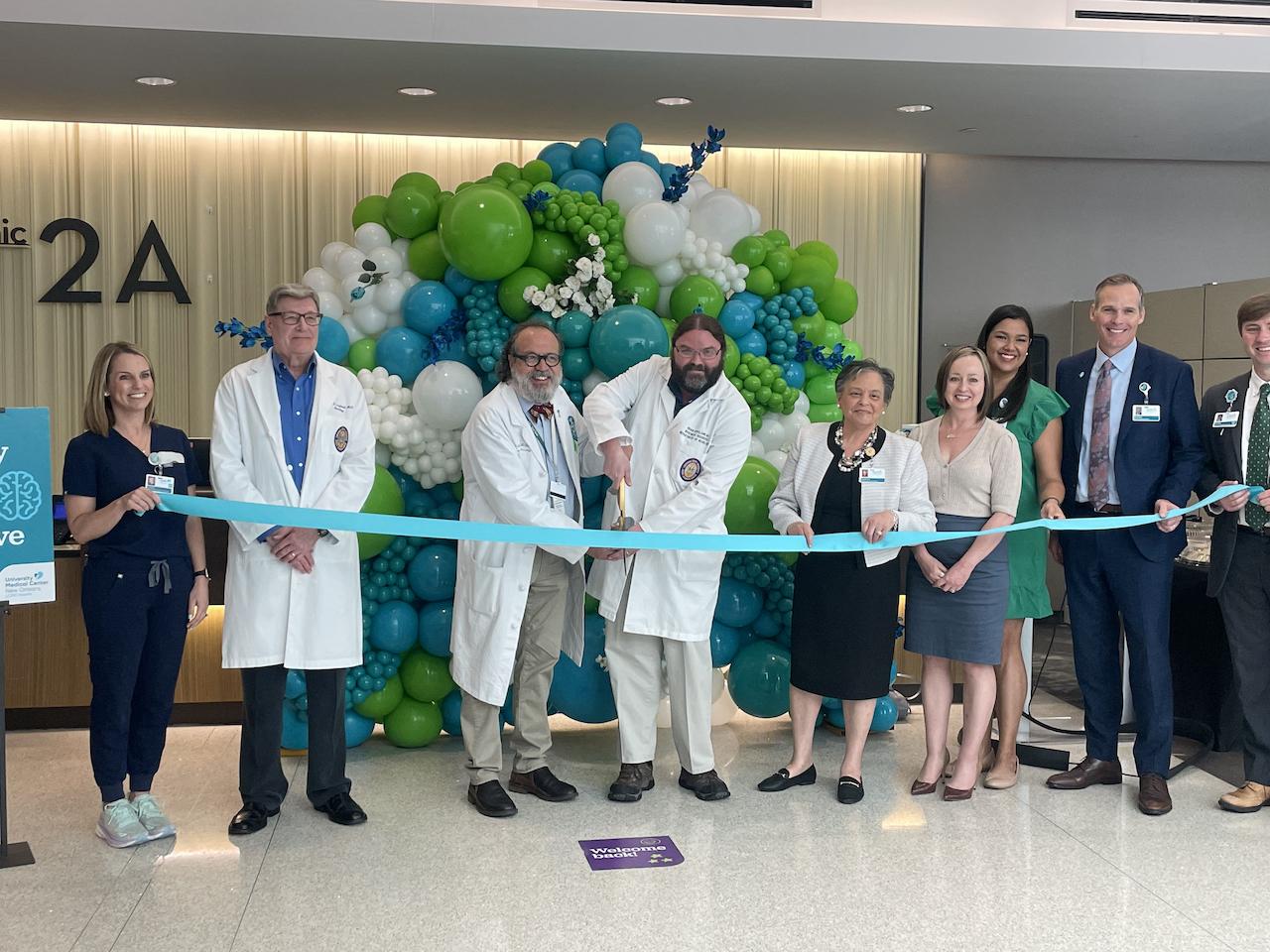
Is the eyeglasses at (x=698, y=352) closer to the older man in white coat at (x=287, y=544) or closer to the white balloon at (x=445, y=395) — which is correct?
the white balloon at (x=445, y=395)

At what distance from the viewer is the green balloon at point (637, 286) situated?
470 cm

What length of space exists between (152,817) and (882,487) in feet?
8.52

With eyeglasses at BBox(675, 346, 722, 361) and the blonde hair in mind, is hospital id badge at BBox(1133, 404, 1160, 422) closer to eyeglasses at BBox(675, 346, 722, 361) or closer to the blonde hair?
eyeglasses at BBox(675, 346, 722, 361)

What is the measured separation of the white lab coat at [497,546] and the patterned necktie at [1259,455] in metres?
2.26

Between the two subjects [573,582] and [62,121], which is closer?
[573,582]

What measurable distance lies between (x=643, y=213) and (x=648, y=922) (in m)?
2.55

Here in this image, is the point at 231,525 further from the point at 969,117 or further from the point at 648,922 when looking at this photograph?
the point at 969,117

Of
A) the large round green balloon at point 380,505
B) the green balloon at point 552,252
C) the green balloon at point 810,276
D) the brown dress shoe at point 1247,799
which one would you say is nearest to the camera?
the brown dress shoe at point 1247,799

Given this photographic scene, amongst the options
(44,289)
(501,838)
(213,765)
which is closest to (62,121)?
(44,289)

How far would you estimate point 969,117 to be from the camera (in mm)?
7359

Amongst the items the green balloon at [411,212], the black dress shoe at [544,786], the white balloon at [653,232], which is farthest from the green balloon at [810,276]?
the black dress shoe at [544,786]

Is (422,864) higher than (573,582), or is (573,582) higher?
(573,582)

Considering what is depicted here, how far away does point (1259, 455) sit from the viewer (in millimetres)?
4141

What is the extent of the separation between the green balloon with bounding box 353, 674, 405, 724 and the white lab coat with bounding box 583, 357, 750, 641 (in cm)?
104
